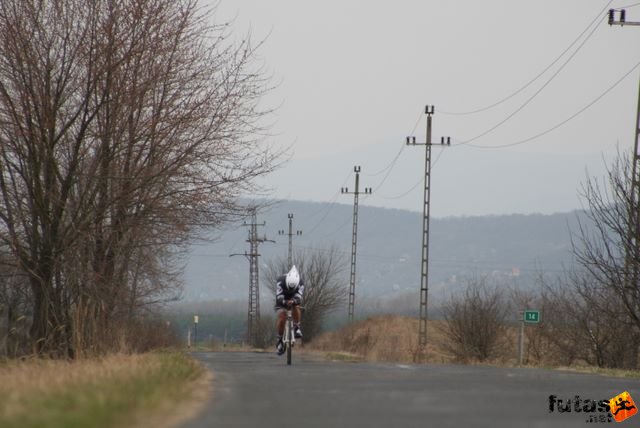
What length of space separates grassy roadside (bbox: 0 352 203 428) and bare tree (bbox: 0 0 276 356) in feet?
17.8

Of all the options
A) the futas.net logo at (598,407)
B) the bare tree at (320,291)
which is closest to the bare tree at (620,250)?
the futas.net logo at (598,407)

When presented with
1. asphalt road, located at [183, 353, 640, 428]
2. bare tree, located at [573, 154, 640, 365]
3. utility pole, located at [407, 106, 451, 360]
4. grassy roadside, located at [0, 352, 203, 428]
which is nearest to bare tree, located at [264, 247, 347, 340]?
utility pole, located at [407, 106, 451, 360]

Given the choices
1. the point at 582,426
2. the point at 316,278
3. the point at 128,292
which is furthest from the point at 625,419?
the point at 316,278

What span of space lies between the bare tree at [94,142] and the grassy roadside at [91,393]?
5.44 metres

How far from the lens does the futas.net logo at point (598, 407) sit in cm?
1077

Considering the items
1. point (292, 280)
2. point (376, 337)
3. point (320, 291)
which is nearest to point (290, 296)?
point (292, 280)

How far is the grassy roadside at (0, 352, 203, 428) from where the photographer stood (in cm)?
857

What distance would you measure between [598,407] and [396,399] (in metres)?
2.21

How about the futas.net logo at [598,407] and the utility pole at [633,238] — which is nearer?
the futas.net logo at [598,407]

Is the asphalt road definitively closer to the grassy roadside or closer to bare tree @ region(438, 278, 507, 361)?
the grassy roadside

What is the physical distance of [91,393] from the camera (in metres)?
10.1

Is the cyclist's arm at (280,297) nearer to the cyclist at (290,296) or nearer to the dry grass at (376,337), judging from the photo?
the cyclist at (290,296)

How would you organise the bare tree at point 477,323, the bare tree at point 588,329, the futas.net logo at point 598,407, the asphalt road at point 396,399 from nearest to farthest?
the asphalt road at point 396,399
the futas.net logo at point 598,407
the bare tree at point 588,329
the bare tree at point 477,323

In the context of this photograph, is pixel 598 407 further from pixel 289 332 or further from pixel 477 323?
pixel 477 323
